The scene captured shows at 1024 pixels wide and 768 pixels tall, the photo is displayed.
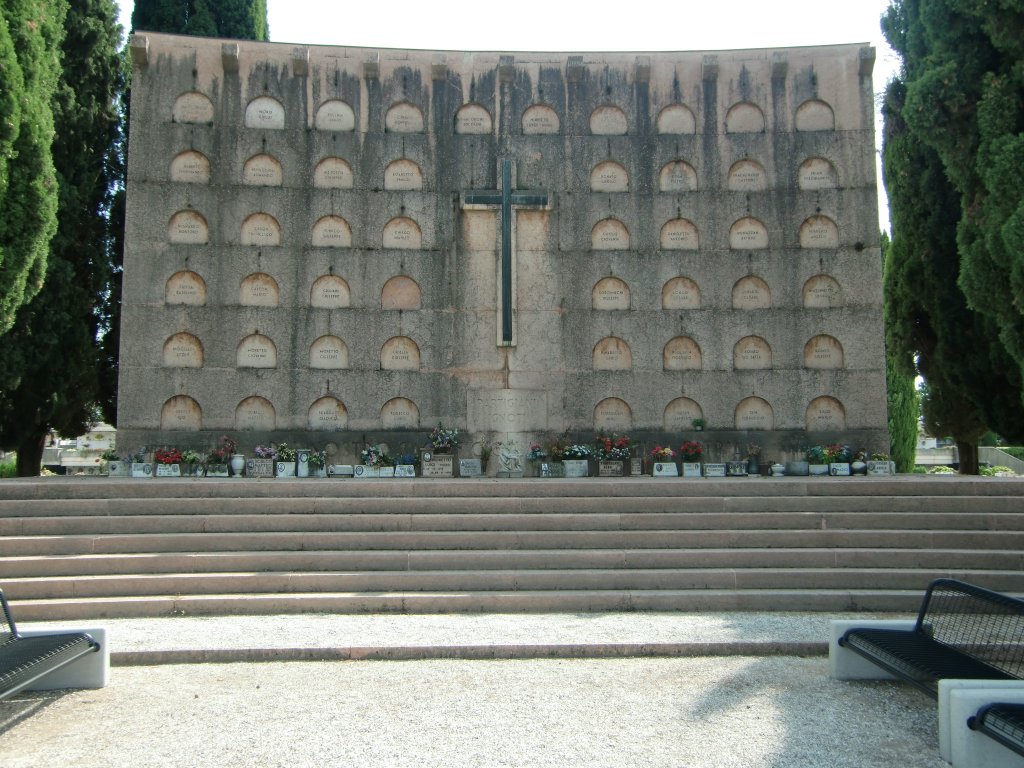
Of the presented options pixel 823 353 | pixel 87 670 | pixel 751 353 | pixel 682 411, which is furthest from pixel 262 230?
pixel 87 670

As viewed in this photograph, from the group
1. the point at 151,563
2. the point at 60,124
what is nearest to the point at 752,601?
the point at 151,563

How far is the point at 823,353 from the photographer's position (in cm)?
1484

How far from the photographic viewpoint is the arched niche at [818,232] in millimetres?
15055

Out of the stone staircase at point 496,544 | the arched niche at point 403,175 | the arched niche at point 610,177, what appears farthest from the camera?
the arched niche at point 610,177

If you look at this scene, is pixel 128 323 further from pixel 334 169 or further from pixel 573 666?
pixel 573 666

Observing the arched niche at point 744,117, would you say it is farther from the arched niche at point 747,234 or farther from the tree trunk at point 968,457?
the tree trunk at point 968,457

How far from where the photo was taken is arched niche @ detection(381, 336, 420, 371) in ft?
48.3

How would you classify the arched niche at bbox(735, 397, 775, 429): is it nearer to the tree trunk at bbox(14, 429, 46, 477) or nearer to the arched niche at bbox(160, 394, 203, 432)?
the arched niche at bbox(160, 394, 203, 432)

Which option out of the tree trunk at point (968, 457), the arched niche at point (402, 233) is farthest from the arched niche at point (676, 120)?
the tree trunk at point (968, 457)

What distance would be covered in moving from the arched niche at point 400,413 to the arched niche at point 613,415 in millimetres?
3055

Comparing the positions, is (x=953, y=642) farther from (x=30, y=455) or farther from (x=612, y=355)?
(x=30, y=455)

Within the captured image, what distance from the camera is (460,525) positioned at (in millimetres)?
10023

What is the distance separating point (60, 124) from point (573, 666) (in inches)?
531

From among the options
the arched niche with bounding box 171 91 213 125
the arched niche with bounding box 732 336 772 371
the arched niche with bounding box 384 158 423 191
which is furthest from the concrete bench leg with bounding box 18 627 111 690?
the arched niche with bounding box 732 336 772 371
